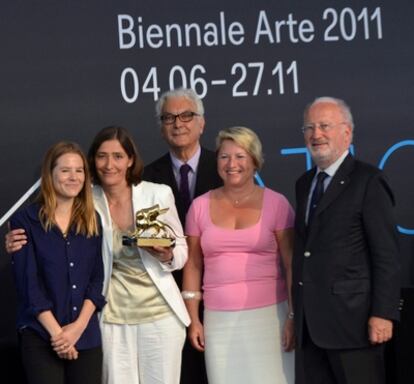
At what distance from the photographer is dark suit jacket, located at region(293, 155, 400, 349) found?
3.94m

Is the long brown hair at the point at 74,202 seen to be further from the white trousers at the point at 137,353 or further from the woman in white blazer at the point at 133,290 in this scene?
the white trousers at the point at 137,353

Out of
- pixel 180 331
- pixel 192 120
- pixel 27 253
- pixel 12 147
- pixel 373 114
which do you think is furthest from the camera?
pixel 373 114

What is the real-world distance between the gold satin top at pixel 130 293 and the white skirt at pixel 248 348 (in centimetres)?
25

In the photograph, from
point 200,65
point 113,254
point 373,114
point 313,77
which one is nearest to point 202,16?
point 200,65

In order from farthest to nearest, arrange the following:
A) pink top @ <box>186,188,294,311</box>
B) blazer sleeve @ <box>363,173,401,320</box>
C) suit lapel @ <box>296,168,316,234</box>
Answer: pink top @ <box>186,188,294,311</box>
suit lapel @ <box>296,168,316,234</box>
blazer sleeve @ <box>363,173,401,320</box>

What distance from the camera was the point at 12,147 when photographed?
505 cm

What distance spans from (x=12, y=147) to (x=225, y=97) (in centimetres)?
112

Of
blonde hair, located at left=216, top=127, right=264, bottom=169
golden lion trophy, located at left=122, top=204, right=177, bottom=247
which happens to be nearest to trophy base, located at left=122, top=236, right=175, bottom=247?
golden lion trophy, located at left=122, top=204, right=177, bottom=247

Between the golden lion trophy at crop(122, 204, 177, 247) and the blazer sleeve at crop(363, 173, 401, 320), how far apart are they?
80 cm

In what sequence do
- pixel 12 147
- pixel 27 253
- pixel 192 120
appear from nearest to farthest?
pixel 27 253
pixel 192 120
pixel 12 147

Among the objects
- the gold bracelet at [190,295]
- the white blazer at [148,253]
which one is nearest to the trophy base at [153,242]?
the white blazer at [148,253]

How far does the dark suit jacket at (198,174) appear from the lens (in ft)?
15.5

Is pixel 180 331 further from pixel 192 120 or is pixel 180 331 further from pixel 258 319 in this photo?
pixel 192 120

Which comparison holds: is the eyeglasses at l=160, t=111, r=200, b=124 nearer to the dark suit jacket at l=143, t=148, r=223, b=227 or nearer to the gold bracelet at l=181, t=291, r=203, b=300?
the dark suit jacket at l=143, t=148, r=223, b=227
